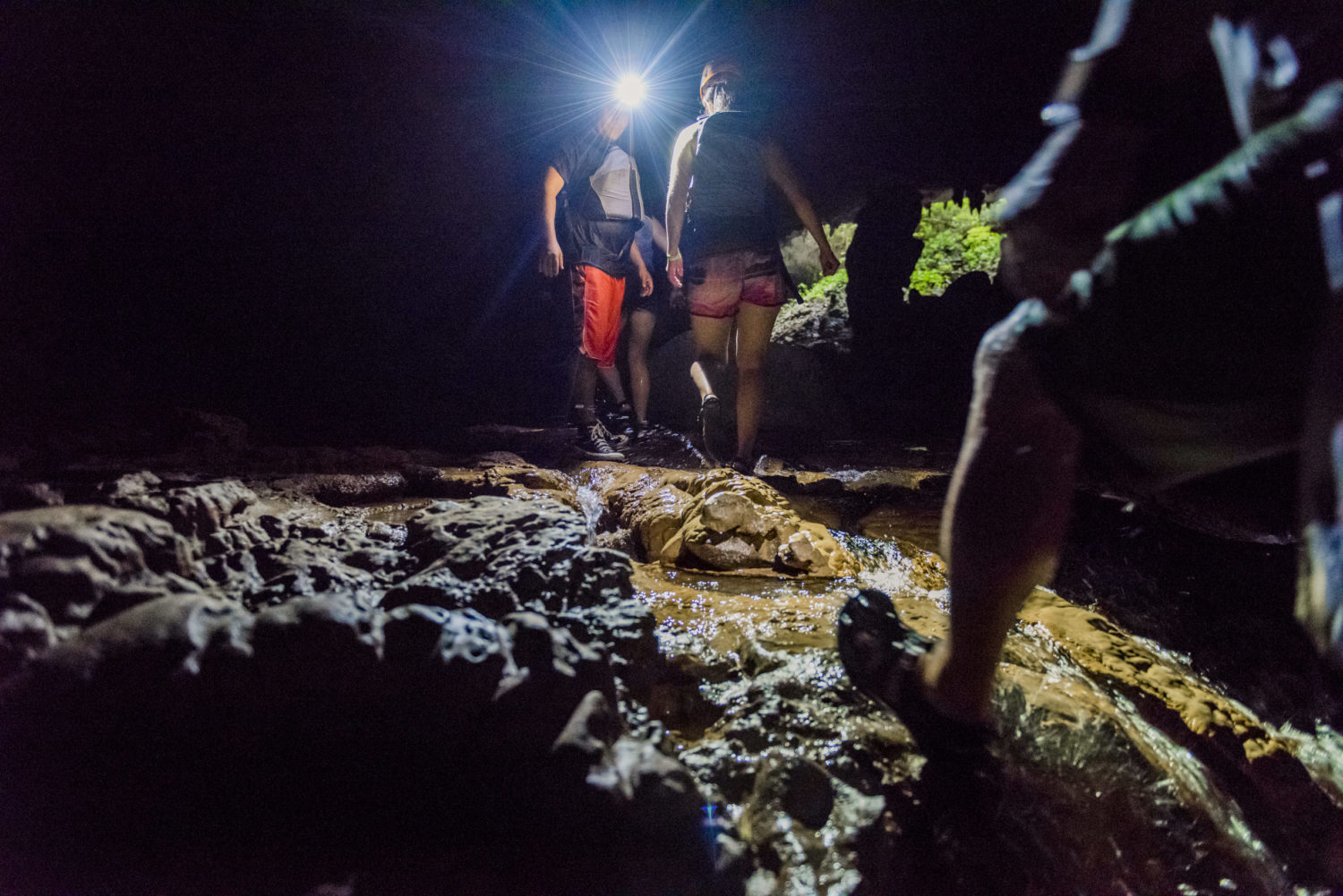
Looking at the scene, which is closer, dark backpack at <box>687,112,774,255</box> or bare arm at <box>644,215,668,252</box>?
dark backpack at <box>687,112,774,255</box>

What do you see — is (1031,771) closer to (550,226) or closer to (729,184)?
(729,184)

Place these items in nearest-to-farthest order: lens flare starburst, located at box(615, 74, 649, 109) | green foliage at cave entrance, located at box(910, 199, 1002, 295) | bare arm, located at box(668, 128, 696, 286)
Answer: bare arm, located at box(668, 128, 696, 286), lens flare starburst, located at box(615, 74, 649, 109), green foliage at cave entrance, located at box(910, 199, 1002, 295)

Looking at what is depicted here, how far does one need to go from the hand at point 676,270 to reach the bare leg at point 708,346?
0.32 metres

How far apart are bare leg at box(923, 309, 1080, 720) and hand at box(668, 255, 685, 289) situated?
10.4 ft

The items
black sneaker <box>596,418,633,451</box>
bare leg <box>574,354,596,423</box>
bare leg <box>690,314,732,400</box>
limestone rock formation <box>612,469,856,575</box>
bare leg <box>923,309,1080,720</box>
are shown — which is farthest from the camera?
black sneaker <box>596,418,633,451</box>

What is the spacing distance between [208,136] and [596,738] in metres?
9.28

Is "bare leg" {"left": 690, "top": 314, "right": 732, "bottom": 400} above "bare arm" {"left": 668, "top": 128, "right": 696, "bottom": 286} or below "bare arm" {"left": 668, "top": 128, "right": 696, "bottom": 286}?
below

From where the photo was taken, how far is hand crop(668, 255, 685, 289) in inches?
159

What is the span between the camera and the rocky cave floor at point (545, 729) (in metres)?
0.86

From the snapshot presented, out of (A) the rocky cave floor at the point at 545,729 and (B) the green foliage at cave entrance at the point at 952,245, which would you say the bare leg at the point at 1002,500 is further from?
(B) the green foliage at cave entrance at the point at 952,245

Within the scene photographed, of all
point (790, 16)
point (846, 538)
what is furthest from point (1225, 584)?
point (790, 16)

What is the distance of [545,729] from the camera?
0.99m

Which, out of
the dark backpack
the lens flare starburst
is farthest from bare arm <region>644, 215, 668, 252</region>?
the lens flare starburst

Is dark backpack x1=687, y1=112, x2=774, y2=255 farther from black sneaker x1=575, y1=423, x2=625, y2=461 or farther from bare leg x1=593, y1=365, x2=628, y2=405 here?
black sneaker x1=575, y1=423, x2=625, y2=461
